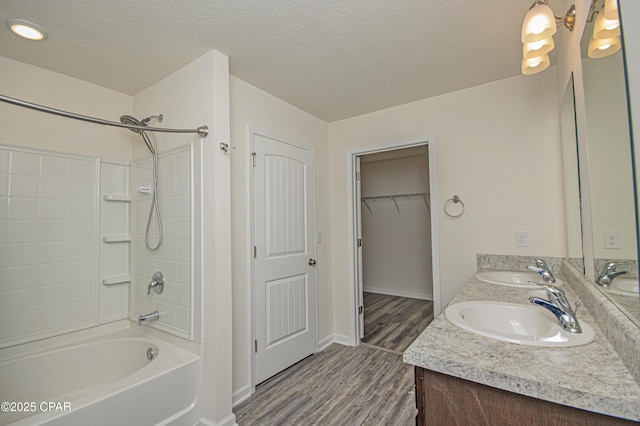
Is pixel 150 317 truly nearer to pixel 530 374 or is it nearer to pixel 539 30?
pixel 530 374

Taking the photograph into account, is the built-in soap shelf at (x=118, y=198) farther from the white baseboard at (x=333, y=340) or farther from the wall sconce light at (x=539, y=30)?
the wall sconce light at (x=539, y=30)

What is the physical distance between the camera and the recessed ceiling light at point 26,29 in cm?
153

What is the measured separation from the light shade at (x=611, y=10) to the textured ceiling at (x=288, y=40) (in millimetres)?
745

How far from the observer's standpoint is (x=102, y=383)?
6.67ft

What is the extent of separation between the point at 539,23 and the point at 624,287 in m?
1.04

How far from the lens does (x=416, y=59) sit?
2014mm

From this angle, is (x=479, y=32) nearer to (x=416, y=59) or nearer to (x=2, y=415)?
(x=416, y=59)

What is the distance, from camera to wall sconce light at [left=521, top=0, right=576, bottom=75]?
118 cm

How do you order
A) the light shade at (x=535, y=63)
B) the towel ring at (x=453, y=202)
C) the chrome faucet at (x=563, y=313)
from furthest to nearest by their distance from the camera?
the towel ring at (x=453, y=202)
the light shade at (x=535, y=63)
the chrome faucet at (x=563, y=313)

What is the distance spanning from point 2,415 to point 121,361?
1.93ft

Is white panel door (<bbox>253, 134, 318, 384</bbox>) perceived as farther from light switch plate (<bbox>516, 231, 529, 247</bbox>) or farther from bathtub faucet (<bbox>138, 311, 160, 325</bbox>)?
light switch plate (<bbox>516, 231, 529, 247</bbox>)

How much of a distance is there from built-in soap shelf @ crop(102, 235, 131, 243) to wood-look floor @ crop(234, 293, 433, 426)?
153cm

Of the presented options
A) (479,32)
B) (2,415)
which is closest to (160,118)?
(2,415)

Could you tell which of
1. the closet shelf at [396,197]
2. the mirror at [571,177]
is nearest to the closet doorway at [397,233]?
the closet shelf at [396,197]
